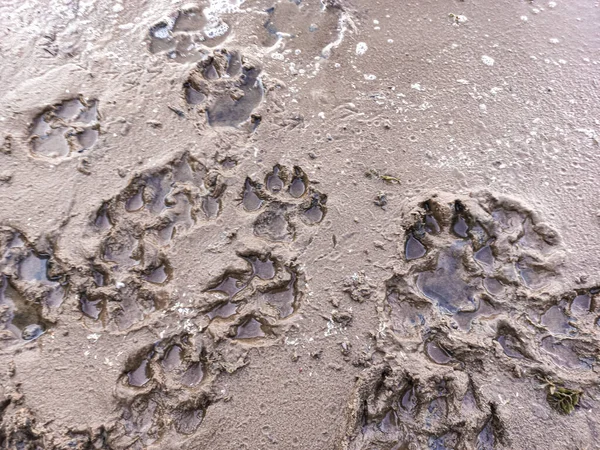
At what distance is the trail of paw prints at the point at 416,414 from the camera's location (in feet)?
5.74

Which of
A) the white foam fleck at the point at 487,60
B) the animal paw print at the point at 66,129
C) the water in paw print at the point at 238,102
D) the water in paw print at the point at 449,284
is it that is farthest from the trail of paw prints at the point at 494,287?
the animal paw print at the point at 66,129

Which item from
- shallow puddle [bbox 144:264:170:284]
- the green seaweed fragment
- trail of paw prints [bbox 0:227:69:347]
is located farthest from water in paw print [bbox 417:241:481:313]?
trail of paw prints [bbox 0:227:69:347]

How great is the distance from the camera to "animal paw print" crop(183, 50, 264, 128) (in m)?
2.47

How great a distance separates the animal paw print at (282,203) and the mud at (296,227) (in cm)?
1

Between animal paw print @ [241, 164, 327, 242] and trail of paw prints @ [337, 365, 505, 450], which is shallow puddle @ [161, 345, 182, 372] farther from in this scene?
trail of paw prints @ [337, 365, 505, 450]

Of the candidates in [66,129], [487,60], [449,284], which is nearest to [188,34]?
[66,129]

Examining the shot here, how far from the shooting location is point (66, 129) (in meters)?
2.38

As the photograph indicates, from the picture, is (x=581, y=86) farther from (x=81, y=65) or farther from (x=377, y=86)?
(x=81, y=65)

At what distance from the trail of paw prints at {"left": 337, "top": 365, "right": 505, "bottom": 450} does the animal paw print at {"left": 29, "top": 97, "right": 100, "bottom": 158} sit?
1946 millimetres

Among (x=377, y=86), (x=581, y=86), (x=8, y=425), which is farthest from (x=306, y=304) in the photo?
(x=581, y=86)

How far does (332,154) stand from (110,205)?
1213mm

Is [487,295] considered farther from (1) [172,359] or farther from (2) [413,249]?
(1) [172,359]

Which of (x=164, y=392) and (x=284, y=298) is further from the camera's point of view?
(x=284, y=298)

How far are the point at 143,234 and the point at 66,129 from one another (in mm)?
850
